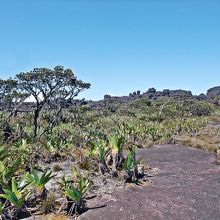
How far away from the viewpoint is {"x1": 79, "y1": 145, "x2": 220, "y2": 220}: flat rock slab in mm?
11023

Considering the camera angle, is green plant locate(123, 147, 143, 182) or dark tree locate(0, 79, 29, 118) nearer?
green plant locate(123, 147, 143, 182)

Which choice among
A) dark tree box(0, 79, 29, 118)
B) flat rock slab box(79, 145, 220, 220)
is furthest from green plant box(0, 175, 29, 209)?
dark tree box(0, 79, 29, 118)

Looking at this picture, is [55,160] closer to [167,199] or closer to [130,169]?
[130,169]

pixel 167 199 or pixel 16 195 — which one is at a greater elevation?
pixel 16 195

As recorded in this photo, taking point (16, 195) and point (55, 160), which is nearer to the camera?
point (16, 195)

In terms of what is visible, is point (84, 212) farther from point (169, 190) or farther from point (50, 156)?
point (50, 156)

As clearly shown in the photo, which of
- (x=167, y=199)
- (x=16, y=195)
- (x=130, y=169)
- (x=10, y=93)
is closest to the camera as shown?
(x=16, y=195)

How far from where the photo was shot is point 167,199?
1257 cm

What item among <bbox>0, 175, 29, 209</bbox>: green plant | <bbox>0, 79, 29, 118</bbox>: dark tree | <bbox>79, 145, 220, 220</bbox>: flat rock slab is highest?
<bbox>0, 79, 29, 118</bbox>: dark tree

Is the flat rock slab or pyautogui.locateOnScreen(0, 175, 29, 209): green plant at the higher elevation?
pyautogui.locateOnScreen(0, 175, 29, 209): green plant

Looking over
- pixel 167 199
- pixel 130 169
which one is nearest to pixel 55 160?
pixel 130 169

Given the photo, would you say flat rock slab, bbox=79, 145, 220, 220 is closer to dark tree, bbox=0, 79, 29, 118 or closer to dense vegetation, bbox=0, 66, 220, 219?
dense vegetation, bbox=0, 66, 220, 219

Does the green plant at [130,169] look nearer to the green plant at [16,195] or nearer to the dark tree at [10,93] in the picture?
the green plant at [16,195]

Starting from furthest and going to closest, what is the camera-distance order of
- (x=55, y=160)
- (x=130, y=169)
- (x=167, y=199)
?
(x=55, y=160)
(x=130, y=169)
(x=167, y=199)
